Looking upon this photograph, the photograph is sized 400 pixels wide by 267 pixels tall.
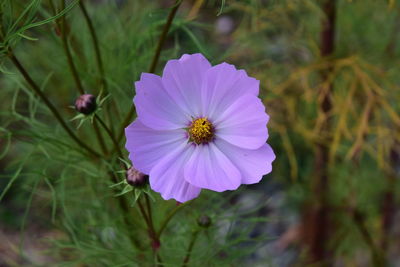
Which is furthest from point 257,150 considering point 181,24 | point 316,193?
point 316,193

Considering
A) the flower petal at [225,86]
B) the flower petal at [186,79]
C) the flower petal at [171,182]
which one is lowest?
the flower petal at [171,182]

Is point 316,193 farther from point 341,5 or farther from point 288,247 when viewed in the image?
point 341,5

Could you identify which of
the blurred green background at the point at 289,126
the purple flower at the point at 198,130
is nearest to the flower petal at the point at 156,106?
the purple flower at the point at 198,130

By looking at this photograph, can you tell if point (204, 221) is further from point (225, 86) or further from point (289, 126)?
point (289, 126)

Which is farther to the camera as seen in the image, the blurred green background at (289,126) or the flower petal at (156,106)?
the blurred green background at (289,126)

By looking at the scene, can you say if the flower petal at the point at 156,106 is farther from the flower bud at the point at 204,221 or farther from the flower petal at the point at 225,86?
the flower bud at the point at 204,221

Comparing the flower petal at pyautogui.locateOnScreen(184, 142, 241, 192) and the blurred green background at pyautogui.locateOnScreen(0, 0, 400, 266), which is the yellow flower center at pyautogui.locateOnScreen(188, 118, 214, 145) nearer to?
the flower petal at pyautogui.locateOnScreen(184, 142, 241, 192)
